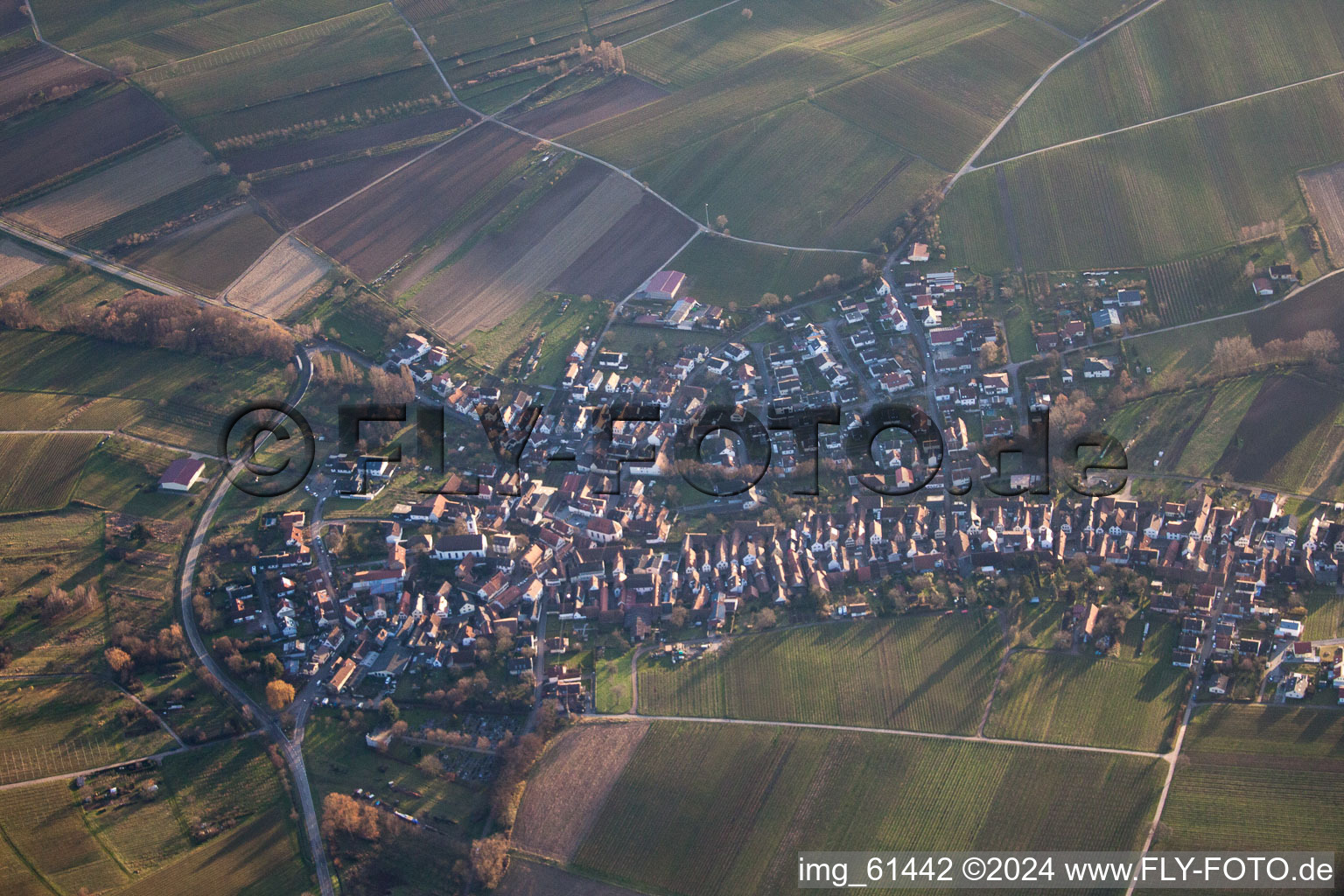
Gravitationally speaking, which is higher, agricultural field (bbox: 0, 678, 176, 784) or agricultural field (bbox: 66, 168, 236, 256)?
agricultural field (bbox: 66, 168, 236, 256)

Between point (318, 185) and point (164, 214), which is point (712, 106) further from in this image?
point (164, 214)

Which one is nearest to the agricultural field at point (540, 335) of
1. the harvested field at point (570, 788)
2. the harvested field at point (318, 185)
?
the harvested field at point (318, 185)

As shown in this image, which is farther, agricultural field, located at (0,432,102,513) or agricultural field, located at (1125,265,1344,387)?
agricultural field, located at (1125,265,1344,387)

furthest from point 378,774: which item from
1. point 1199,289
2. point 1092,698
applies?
point 1199,289

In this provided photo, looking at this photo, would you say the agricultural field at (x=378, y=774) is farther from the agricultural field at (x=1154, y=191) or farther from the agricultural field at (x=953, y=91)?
the agricultural field at (x=953, y=91)

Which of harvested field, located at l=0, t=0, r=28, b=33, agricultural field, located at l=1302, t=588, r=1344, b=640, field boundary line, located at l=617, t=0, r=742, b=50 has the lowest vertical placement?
agricultural field, located at l=1302, t=588, r=1344, b=640

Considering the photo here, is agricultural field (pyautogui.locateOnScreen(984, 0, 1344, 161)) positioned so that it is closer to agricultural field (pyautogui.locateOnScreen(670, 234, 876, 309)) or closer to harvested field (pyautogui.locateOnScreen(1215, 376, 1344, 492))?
agricultural field (pyautogui.locateOnScreen(670, 234, 876, 309))

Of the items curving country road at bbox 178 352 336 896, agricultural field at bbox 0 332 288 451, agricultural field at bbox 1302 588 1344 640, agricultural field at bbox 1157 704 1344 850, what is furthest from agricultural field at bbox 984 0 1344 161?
curving country road at bbox 178 352 336 896
